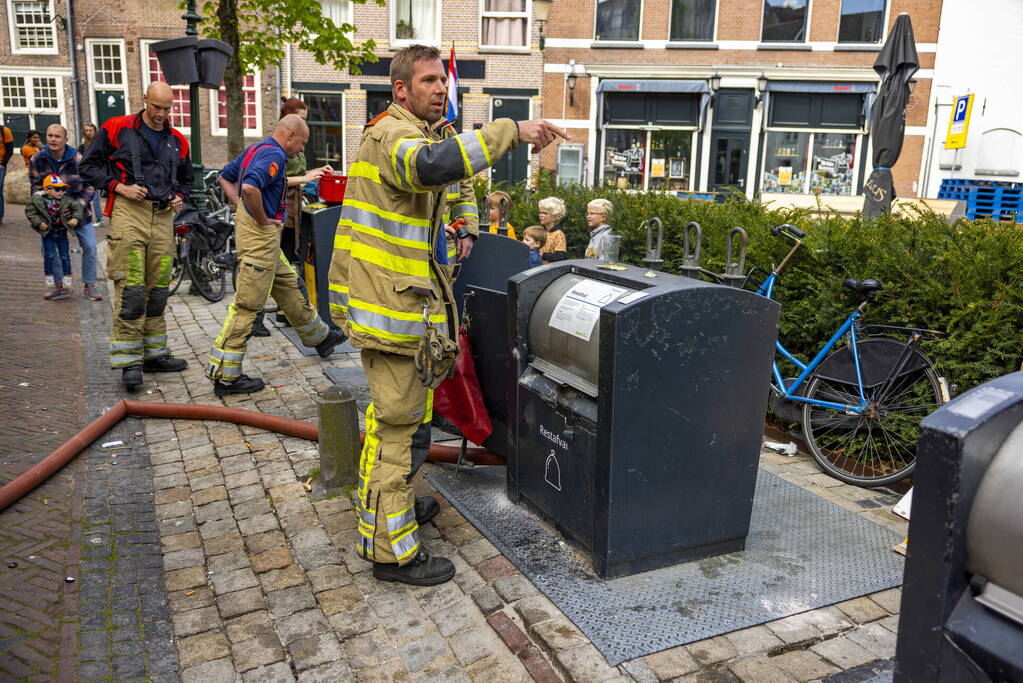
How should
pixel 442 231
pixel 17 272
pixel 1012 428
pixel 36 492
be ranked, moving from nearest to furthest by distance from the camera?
pixel 1012 428 < pixel 442 231 < pixel 36 492 < pixel 17 272

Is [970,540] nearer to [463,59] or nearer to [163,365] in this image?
[163,365]

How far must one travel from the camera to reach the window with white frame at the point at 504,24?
23016mm

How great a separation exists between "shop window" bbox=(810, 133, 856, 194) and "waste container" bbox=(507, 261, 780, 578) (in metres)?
21.0

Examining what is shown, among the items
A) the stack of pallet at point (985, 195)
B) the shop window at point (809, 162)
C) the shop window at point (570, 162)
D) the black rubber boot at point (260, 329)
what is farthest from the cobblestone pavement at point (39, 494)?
the shop window at point (809, 162)

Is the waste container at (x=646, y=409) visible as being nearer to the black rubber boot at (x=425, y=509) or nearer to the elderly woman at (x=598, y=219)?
the black rubber boot at (x=425, y=509)

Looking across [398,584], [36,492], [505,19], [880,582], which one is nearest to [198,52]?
[36,492]

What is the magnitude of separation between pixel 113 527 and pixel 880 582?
11.5ft

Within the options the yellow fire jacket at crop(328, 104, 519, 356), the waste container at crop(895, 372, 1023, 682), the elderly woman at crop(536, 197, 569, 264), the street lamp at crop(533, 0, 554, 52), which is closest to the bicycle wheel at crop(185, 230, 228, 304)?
the elderly woman at crop(536, 197, 569, 264)

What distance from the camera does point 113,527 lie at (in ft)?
13.1

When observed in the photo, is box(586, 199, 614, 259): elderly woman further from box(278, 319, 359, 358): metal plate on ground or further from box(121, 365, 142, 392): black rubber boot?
box(121, 365, 142, 392): black rubber boot

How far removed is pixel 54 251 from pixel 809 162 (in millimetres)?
19494

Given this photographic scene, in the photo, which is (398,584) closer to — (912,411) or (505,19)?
(912,411)

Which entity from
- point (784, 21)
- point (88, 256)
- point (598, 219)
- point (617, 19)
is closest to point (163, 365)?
point (598, 219)

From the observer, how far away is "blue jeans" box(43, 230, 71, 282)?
30.9ft
